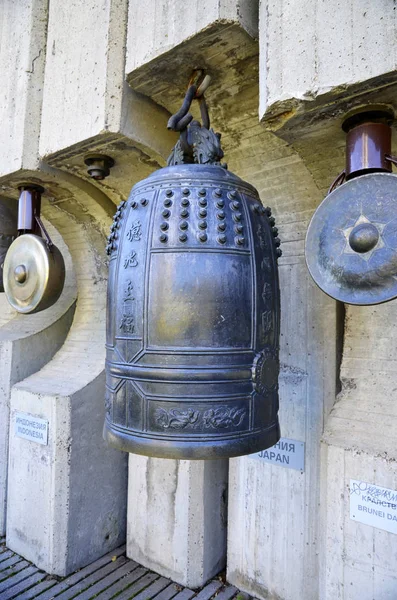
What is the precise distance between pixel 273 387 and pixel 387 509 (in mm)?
772

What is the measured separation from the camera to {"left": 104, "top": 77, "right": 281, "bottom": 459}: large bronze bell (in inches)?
47.8

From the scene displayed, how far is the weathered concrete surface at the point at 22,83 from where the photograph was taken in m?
2.43

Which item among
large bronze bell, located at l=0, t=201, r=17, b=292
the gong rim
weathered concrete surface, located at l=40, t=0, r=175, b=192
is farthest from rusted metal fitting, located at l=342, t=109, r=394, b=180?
large bronze bell, located at l=0, t=201, r=17, b=292

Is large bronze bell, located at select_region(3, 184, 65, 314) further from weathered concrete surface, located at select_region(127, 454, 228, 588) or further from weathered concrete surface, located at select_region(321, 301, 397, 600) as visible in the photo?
weathered concrete surface, located at select_region(321, 301, 397, 600)

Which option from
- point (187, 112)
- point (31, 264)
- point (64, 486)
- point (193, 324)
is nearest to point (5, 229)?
point (31, 264)

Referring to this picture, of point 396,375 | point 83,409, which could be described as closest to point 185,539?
point 83,409

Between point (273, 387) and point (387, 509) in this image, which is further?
point (387, 509)

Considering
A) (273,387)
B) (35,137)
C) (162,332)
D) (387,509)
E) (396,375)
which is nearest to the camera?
(162,332)

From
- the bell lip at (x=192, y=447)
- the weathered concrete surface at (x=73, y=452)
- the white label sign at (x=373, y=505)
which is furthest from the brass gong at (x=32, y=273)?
the white label sign at (x=373, y=505)

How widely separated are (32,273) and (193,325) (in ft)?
5.47

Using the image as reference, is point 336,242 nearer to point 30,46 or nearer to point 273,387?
point 273,387

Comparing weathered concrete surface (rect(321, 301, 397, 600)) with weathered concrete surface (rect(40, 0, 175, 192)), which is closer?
weathered concrete surface (rect(321, 301, 397, 600))

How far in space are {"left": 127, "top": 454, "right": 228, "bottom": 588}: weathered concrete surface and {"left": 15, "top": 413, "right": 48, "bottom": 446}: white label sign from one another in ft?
1.99

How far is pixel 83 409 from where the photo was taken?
2783mm
